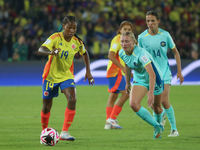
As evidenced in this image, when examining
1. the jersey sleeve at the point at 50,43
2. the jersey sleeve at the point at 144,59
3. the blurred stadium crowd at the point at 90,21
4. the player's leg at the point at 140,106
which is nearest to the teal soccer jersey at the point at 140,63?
the jersey sleeve at the point at 144,59

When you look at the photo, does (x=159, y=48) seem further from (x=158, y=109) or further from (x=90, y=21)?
(x=90, y=21)

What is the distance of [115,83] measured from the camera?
7.64 m

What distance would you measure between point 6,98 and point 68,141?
6.35m

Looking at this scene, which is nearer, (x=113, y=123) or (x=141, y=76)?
(x=141, y=76)

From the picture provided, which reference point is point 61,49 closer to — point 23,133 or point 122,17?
point 23,133

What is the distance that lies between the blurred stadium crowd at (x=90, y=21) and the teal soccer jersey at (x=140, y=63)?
397 inches

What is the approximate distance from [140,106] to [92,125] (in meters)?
1.98

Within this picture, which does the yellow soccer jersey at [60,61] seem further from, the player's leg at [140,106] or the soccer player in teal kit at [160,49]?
the soccer player in teal kit at [160,49]

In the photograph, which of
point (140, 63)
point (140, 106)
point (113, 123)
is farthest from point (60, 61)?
point (113, 123)

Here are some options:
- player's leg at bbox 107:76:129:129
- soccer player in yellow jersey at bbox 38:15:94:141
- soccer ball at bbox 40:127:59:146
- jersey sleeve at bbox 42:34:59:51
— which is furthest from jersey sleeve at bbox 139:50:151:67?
player's leg at bbox 107:76:129:129

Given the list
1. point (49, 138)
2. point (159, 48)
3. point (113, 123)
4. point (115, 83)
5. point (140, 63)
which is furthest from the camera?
point (115, 83)

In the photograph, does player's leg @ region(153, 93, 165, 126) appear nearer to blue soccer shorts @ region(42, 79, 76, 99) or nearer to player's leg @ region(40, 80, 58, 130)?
blue soccer shorts @ region(42, 79, 76, 99)

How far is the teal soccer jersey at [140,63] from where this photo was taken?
5629 millimetres

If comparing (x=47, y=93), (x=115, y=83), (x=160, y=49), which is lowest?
(x=47, y=93)
